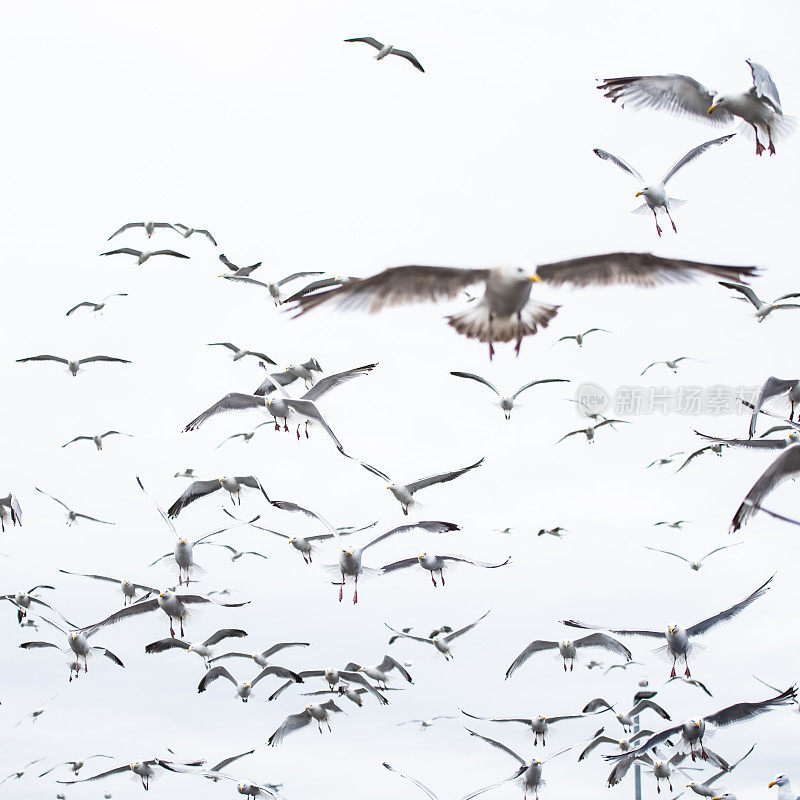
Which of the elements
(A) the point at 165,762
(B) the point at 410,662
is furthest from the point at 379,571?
(A) the point at 165,762

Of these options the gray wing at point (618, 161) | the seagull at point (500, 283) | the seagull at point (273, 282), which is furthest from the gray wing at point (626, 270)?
the seagull at point (273, 282)

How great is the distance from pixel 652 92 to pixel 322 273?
10641 mm

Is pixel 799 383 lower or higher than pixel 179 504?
higher

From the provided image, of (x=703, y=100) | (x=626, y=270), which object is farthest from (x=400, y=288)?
(x=703, y=100)

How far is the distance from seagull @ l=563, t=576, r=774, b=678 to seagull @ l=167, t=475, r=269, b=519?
7.82 m

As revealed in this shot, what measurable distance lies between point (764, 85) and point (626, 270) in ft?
17.1

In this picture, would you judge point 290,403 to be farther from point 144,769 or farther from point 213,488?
point 144,769

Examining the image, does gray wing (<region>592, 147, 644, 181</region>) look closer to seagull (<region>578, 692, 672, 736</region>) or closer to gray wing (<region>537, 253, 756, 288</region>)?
gray wing (<region>537, 253, 756, 288</region>)

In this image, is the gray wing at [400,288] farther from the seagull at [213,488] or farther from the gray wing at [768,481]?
the seagull at [213,488]

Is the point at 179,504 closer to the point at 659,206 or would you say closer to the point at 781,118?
the point at 659,206

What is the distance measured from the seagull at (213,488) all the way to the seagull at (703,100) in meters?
12.1

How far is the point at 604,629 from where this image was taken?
759 inches

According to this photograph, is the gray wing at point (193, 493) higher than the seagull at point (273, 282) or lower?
lower

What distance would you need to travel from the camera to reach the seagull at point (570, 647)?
23047mm
